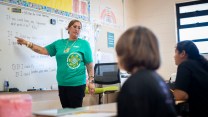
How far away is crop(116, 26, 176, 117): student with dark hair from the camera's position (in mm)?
993

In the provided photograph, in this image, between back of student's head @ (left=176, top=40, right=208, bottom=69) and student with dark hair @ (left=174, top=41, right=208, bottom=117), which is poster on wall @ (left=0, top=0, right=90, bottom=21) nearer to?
back of student's head @ (left=176, top=40, right=208, bottom=69)

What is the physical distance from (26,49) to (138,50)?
8.16 ft

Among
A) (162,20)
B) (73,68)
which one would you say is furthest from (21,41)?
(162,20)

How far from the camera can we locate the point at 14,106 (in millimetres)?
1218

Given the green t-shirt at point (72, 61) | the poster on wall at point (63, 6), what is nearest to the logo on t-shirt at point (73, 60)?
the green t-shirt at point (72, 61)

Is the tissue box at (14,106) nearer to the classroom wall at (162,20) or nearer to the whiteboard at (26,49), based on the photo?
the whiteboard at (26,49)

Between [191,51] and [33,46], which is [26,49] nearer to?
[33,46]

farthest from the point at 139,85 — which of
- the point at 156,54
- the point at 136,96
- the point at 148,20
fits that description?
the point at 148,20

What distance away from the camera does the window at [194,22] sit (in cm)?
541

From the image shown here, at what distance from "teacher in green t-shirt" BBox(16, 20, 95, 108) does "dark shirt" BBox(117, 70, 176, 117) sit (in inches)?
63.8

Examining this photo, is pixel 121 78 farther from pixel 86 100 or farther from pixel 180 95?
pixel 180 95

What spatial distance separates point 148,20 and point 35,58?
10.4ft

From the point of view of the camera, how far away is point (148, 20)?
19.2 ft

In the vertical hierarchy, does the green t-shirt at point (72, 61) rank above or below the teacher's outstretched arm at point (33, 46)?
below
